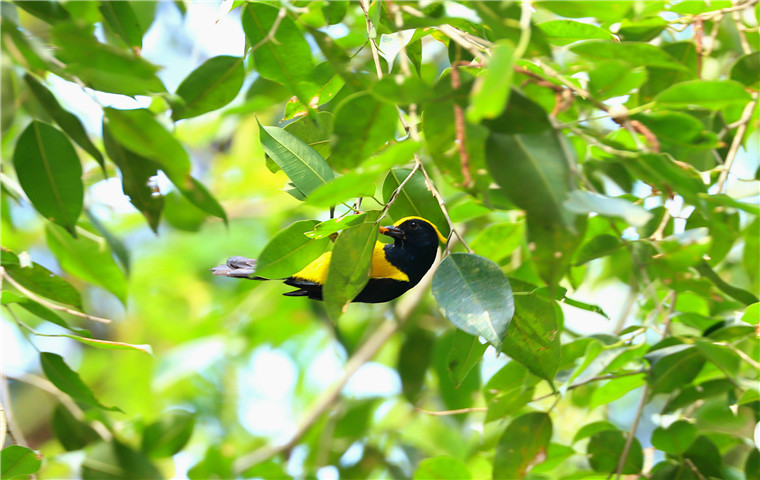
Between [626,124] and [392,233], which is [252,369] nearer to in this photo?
[392,233]

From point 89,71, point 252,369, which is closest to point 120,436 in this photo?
point 89,71

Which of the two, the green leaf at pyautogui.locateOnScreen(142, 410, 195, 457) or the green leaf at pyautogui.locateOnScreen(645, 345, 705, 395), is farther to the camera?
the green leaf at pyautogui.locateOnScreen(142, 410, 195, 457)

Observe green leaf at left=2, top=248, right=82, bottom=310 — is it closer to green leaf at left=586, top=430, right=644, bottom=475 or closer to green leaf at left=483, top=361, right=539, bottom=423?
green leaf at left=483, top=361, right=539, bottom=423

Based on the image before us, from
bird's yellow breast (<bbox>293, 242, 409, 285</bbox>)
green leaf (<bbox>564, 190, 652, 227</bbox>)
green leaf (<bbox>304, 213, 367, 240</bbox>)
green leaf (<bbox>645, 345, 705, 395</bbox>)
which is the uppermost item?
green leaf (<bbox>564, 190, 652, 227</bbox>)

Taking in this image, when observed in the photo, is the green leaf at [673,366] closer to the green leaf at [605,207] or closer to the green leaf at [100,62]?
the green leaf at [605,207]

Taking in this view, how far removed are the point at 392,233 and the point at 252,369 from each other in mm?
2828

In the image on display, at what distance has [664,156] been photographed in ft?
2.86

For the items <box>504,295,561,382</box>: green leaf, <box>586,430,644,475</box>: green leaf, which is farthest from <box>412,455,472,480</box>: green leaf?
<box>504,295,561,382</box>: green leaf

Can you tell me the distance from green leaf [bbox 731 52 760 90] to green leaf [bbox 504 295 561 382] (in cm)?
81

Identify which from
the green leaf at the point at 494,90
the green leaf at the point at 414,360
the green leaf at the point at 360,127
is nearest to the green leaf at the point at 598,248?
the green leaf at the point at 360,127

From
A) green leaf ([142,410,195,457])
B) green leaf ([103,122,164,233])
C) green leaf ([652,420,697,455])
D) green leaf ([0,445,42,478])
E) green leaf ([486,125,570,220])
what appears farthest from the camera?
green leaf ([142,410,195,457])

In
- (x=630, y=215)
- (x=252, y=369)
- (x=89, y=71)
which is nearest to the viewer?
(x=630, y=215)

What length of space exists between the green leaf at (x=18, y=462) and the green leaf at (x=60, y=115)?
0.49m

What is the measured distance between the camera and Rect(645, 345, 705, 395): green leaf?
1.36 m
